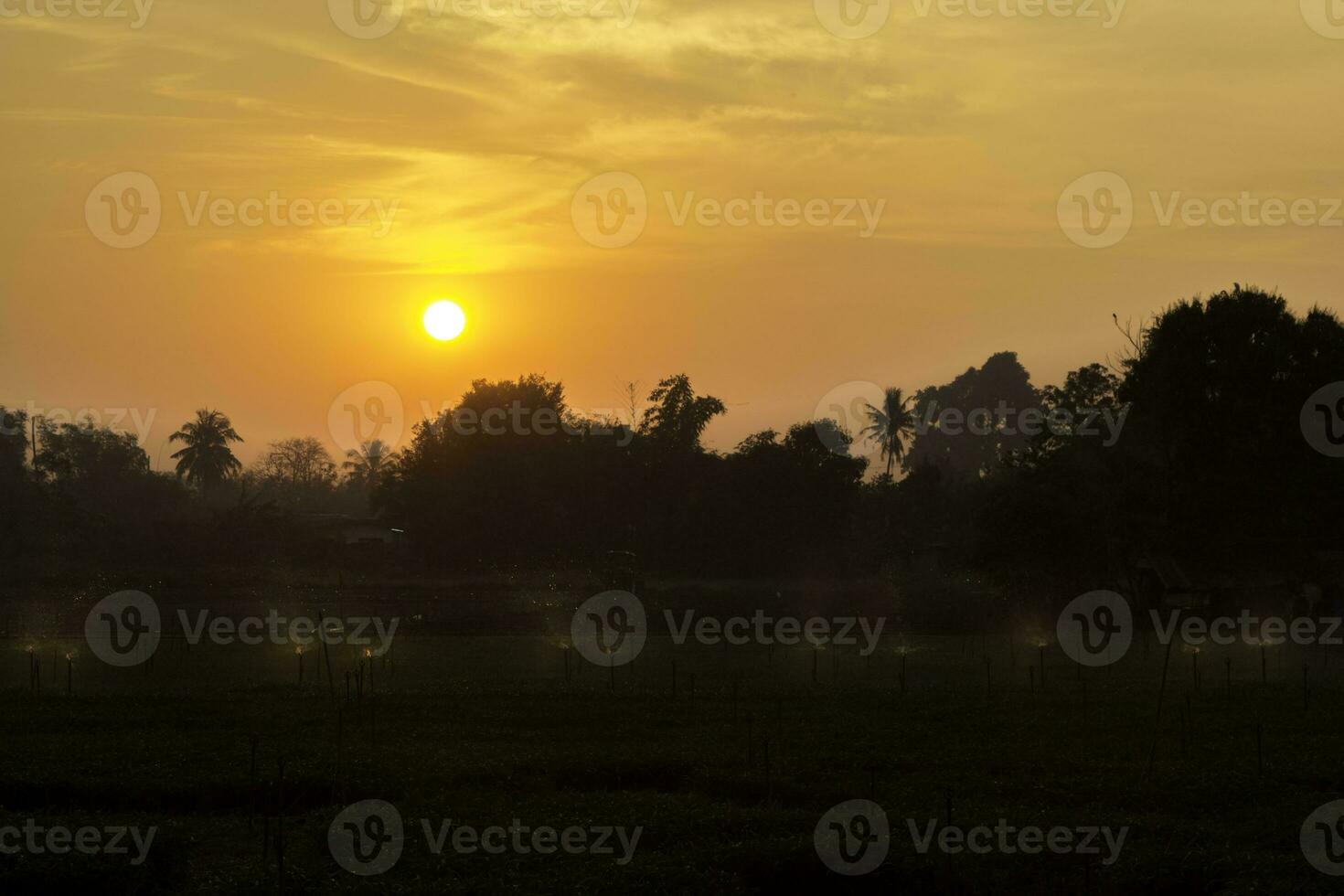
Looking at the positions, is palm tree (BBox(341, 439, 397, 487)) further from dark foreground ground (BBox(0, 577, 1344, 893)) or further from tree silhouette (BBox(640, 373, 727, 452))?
dark foreground ground (BBox(0, 577, 1344, 893))

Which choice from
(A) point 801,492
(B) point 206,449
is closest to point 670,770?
(A) point 801,492

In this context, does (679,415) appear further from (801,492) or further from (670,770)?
(670,770)

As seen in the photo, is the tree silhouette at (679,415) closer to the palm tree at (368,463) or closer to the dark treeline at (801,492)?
the dark treeline at (801,492)

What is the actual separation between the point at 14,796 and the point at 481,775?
24.7 feet

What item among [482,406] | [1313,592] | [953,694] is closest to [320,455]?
[482,406]

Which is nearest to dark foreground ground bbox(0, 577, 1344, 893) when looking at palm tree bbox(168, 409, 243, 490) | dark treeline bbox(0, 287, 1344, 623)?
dark treeline bbox(0, 287, 1344, 623)

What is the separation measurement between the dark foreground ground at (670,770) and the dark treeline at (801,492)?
18.5 meters

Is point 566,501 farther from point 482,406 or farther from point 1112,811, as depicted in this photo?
point 1112,811

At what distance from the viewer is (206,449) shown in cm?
11844

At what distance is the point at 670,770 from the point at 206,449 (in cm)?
10365

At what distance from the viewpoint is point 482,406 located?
286 ft

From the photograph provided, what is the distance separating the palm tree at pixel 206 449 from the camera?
118 metres

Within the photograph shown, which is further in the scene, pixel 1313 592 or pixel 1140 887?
pixel 1313 592

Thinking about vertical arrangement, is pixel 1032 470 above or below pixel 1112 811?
above
